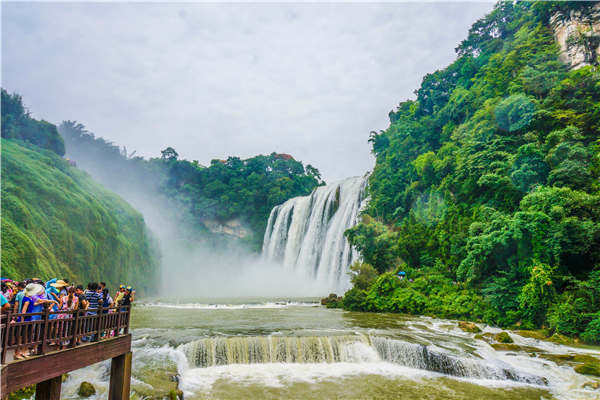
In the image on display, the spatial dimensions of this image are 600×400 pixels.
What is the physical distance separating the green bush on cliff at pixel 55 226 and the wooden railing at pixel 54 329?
1186cm

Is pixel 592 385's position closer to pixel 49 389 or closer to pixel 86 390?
pixel 49 389

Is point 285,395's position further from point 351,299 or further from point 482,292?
point 351,299

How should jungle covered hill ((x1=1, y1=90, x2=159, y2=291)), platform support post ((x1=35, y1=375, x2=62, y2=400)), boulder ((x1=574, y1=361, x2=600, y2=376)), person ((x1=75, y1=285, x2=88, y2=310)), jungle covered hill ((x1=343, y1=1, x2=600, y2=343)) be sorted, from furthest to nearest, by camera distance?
→ 1. jungle covered hill ((x1=1, y1=90, x2=159, y2=291))
2. jungle covered hill ((x1=343, y1=1, x2=600, y2=343))
3. boulder ((x1=574, y1=361, x2=600, y2=376))
4. person ((x1=75, y1=285, x2=88, y2=310))
5. platform support post ((x1=35, y1=375, x2=62, y2=400))

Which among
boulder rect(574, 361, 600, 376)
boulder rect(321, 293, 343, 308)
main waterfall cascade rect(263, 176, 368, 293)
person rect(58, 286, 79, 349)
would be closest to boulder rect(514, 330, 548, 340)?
boulder rect(574, 361, 600, 376)

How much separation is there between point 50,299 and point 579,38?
27.2 m

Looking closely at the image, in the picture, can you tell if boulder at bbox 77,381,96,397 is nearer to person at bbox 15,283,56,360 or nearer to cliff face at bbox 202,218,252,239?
person at bbox 15,283,56,360

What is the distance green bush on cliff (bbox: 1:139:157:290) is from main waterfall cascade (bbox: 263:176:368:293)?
15.5 metres

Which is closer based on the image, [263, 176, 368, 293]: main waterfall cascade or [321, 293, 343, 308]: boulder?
[321, 293, 343, 308]: boulder

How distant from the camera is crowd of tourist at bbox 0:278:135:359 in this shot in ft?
17.3

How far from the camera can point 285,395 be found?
8773 millimetres

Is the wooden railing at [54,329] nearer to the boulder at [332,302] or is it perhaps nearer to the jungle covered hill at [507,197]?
the jungle covered hill at [507,197]

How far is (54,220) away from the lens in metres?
22.1

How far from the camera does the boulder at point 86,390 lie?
833 centimetres

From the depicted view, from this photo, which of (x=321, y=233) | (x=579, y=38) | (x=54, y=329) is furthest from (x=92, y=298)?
(x=321, y=233)
